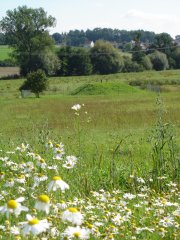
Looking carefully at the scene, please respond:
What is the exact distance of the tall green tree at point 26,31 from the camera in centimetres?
8975

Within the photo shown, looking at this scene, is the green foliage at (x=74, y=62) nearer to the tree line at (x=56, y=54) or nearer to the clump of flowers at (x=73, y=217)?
the tree line at (x=56, y=54)

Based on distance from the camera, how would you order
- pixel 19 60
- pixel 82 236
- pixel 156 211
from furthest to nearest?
pixel 19 60, pixel 156 211, pixel 82 236

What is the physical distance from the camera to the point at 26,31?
3691 inches

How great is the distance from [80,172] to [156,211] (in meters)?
2.80

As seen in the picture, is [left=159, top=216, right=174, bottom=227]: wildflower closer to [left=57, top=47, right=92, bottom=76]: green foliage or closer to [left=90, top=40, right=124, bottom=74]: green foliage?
[left=57, top=47, right=92, bottom=76]: green foliage

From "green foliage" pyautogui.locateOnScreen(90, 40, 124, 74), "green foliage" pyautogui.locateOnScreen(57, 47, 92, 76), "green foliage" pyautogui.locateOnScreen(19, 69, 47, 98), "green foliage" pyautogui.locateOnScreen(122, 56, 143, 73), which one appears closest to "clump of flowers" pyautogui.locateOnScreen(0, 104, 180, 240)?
"green foliage" pyautogui.locateOnScreen(19, 69, 47, 98)

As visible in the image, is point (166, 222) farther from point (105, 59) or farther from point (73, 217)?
point (105, 59)

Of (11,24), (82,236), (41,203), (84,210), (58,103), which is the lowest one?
(58,103)

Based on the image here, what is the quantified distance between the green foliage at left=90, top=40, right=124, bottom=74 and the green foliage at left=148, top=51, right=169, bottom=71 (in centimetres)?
913

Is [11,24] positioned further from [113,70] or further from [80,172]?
[80,172]

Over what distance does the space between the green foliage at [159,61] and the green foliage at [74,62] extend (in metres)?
15.8

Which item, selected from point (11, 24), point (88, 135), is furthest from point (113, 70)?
point (88, 135)

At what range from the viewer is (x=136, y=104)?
3341cm

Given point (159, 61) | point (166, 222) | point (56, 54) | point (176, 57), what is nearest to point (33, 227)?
point (166, 222)
